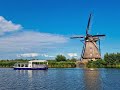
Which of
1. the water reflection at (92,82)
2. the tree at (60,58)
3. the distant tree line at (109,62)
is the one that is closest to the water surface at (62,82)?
the water reflection at (92,82)

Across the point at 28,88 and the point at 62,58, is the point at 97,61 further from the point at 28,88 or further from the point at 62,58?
the point at 28,88

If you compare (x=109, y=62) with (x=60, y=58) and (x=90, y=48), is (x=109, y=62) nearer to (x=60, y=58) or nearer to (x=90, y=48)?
(x=90, y=48)

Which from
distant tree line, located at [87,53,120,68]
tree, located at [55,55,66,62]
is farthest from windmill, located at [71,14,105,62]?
tree, located at [55,55,66,62]

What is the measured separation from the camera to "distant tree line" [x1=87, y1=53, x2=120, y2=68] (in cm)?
13612

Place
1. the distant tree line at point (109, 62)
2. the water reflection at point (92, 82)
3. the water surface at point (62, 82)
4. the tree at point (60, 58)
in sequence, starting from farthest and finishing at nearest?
the tree at point (60, 58), the distant tree line at point (109, 62), the water surface at point (62, 82), the water reflection at point (92, 82)

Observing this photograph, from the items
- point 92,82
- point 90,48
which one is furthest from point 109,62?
point 92,82

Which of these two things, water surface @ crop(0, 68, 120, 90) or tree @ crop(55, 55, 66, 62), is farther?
tree @ crop(55, 55, 66, 62)

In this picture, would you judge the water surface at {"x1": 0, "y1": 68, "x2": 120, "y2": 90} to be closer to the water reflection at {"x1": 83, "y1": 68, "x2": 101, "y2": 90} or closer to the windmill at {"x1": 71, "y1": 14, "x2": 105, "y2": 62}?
the water reflection at {"x1": 83, "y1": 68, "x2": 101, "y2": 90}

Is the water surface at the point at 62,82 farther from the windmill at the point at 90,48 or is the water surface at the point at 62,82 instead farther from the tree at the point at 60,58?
the tree at the point at 60,58

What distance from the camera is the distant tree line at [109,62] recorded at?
447 ft

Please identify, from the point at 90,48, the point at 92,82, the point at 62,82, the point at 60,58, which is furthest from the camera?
the point at 60,58

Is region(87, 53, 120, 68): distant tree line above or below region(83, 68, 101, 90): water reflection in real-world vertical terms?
above

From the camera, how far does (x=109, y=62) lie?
5472 inches

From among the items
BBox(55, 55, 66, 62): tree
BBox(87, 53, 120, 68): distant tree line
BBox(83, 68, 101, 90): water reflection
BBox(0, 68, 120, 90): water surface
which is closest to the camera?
BBox(83, 68, 101, 90): water reflection
